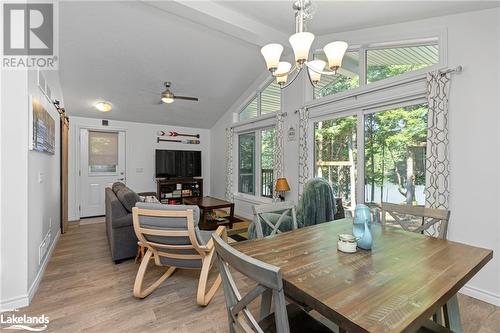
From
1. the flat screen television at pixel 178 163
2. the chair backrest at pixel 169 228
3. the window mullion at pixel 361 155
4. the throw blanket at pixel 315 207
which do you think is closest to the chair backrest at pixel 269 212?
the chair backrest at pixel 169 228

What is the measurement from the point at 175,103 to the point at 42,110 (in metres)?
2.88

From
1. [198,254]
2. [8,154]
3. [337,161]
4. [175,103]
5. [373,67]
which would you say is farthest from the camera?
[175,103]

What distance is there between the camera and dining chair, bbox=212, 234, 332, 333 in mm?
768

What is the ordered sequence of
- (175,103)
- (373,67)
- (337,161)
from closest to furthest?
(373,67)
(337,161)
(175,103)

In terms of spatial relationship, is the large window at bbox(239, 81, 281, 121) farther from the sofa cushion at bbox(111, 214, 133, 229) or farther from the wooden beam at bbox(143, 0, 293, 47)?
the sofa cushion at bbox(111, 214, 133, 229)

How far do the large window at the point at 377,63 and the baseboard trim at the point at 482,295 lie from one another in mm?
2317

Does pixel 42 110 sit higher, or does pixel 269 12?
pixel 269 12

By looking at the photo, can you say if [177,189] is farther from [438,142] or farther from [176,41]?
[438,142]

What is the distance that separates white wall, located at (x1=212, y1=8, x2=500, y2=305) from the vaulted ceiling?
183 mm

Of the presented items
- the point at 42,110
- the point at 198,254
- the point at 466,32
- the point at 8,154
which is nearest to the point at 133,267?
the point at 198,254

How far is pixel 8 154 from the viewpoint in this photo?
191 centimetres

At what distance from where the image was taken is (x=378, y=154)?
310 cm

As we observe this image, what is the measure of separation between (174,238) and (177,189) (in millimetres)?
4160

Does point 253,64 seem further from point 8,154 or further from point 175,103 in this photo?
point 8,154
